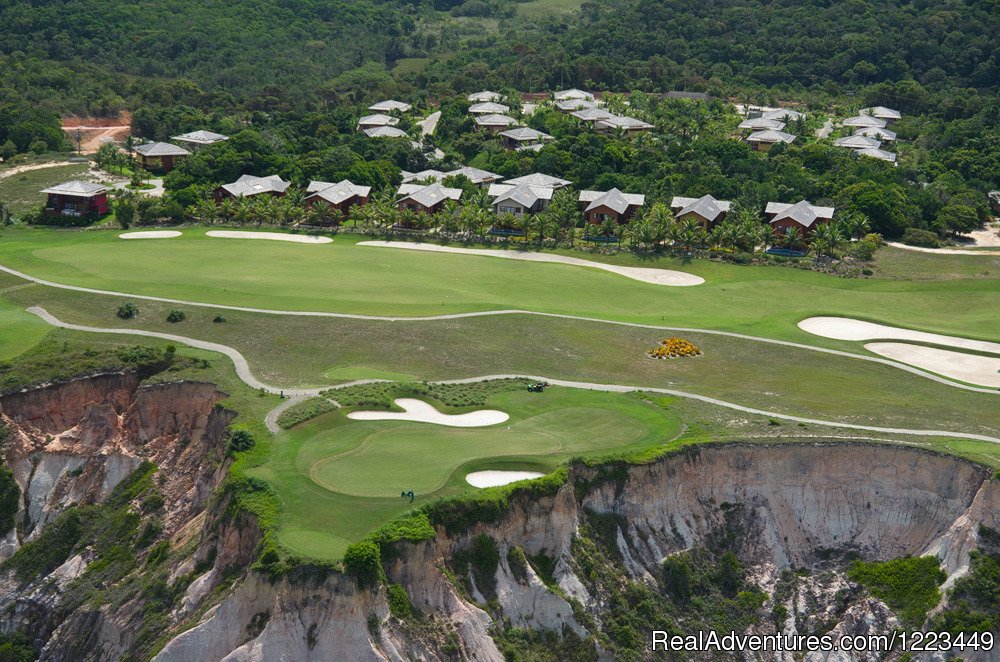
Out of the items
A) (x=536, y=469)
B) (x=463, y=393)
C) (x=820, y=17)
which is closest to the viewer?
(x=536, y=469)

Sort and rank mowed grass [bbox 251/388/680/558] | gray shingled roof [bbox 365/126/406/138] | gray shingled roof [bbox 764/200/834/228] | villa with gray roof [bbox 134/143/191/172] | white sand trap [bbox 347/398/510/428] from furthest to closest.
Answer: gray shingled roof [bbox 365/126/406/138] → villa with gray roof [bbox 134/143/191/172] → gray shingled roof [bbox 764/200/834/228] → white sand trap [bbox 347/398/510/428] → mowed grass [bbox 251/388/680/558]

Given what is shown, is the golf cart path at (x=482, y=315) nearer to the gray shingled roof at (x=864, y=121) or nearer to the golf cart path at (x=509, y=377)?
the golf cart path at (x=509, y=377)

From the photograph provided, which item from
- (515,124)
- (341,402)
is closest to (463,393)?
(341,402)

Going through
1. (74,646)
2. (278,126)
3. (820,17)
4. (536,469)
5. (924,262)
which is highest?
(820,17)

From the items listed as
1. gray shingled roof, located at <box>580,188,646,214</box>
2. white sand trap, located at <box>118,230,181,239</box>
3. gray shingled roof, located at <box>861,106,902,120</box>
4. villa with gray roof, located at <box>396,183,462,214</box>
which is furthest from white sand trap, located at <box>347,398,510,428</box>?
gray shingled roof, located at <box>861,106,902,120</box>

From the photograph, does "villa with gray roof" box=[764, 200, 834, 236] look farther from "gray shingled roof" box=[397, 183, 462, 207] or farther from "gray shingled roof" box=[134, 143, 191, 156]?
"gray shingled roof" box=[134, 143, 191, 156]

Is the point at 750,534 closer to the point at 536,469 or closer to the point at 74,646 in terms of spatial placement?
the point at 536,469
